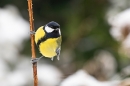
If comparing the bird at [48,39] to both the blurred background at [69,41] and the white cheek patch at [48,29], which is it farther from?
the blurred background at [69,41]

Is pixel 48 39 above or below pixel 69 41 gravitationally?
below

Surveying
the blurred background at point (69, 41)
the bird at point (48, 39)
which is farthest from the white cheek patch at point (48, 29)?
the blurred background at point (69, 41)

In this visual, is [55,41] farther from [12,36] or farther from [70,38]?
[12,36]

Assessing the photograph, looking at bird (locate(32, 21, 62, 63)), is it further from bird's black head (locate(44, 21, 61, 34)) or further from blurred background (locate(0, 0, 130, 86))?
blurred background (locate(0, 0, 130, 86))

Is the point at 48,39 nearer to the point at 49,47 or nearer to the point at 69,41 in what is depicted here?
the point at 49,47

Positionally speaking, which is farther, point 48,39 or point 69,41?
point 69,41

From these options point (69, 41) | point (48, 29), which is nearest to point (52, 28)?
point (48, 29)

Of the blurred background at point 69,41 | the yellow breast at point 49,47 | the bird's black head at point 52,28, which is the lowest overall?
the yellow breast at point 49,47
